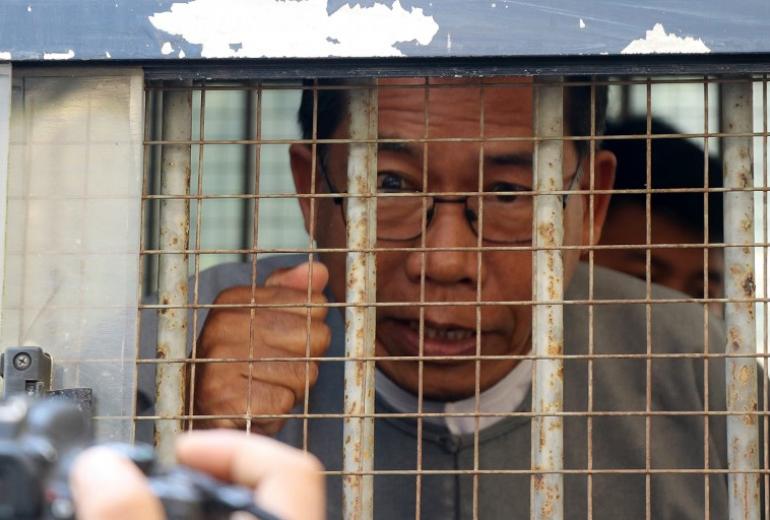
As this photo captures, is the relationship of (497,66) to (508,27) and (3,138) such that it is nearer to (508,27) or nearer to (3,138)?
(508,27)

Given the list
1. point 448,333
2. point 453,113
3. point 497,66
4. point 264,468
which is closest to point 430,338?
point 448,333

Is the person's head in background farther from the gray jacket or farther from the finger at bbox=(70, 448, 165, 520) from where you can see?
the finger at bbox=(70, 448, 165, 520)

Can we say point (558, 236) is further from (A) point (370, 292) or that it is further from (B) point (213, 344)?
(B) point (213, 344)

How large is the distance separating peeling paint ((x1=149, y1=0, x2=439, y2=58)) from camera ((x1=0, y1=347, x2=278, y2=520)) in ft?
4.99

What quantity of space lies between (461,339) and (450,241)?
2.03ft

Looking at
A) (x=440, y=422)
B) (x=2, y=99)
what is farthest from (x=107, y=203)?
(x=440, y=422)

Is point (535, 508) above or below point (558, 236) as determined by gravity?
below

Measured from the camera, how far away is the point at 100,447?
113cm

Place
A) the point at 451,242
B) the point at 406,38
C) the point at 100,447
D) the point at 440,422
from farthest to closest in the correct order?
the point at 440,422 < the point at 451,242 < the point at 406,38 < the point at 100,447

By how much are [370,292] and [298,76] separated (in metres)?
0.47

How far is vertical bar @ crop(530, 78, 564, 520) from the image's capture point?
2.70m

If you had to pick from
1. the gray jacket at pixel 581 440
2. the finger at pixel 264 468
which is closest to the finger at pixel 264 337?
the gray jacket at pixel 581 440

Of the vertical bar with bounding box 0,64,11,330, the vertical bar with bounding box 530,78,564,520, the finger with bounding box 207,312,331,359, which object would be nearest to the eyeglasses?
the finger with bounding box 207,312,331,359

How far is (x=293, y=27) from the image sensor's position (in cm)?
264
